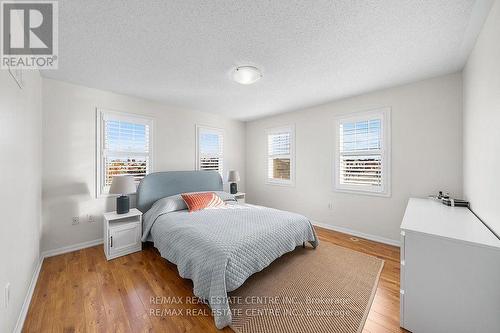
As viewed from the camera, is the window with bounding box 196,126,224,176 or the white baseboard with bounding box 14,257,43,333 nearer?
the white baseboard with bounding box 14,257,43,333

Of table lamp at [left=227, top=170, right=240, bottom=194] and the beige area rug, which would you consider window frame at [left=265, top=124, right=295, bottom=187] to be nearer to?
table lamp at [left=227, top=170, right=240, bottom=194]

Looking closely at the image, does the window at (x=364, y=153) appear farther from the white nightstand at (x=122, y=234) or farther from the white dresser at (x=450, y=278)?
the white nightstand at (x=122, y=234)

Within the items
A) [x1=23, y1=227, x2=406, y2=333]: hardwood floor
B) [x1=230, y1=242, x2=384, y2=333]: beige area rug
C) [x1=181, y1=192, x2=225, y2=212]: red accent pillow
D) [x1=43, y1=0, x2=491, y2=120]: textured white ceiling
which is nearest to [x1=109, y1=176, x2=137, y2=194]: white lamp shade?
[x1=181, y1=192, x2=225, y2=212]: red accent pillow

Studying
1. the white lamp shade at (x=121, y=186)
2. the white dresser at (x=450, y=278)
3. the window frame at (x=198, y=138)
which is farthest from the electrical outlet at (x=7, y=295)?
the window frame at (x=198, y=138)

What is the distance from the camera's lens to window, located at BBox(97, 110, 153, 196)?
3059 mm

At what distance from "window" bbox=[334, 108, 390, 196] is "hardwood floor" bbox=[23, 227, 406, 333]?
1066 mm

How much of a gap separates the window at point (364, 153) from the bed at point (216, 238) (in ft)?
4.36

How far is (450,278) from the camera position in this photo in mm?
1351

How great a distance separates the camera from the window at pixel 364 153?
3088 mm

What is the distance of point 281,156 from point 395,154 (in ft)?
7.10

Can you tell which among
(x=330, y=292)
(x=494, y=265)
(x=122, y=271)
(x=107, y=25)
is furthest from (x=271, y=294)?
(x=107, y=25)

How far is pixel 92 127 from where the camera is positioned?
2988 millimetres

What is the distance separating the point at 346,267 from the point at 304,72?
245 centimetres

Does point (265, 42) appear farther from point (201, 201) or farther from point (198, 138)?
point (198, 138)
